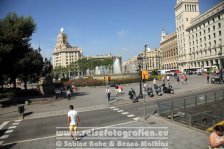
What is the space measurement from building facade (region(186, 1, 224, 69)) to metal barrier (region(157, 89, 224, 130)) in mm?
54150

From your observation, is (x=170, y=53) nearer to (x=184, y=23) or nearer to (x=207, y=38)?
(x=184, y=23)

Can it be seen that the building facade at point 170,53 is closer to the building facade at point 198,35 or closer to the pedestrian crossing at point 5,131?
the building facade at point 198,35

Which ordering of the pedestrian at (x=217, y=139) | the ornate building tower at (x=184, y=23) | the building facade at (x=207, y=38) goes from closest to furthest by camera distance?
the pedestrian at (x=217, y=139) → the building facade at (x=207, y=38) → the ornate building tower at (x=184, y=23)

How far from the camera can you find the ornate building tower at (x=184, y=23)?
328 feet

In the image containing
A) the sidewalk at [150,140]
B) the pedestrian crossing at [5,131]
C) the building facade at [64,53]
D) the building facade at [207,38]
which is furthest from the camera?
the building facade at [64,53]

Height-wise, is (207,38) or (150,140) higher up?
(207,38)

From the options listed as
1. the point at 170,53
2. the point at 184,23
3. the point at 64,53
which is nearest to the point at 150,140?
the point at 184,23

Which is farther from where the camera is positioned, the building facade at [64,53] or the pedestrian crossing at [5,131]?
the building facade at [64,53]

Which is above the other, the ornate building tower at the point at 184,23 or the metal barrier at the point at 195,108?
the ornate building tower at the point at 184,23

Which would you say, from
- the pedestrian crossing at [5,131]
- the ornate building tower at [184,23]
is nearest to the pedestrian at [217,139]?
the pedestrian crossing at [5,131]

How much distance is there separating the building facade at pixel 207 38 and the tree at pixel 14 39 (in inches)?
2403

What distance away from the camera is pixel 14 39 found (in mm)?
24047

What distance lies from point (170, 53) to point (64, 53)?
102 m

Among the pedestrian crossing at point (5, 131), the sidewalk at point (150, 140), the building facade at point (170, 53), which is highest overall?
the building facade at point (170, 53)
